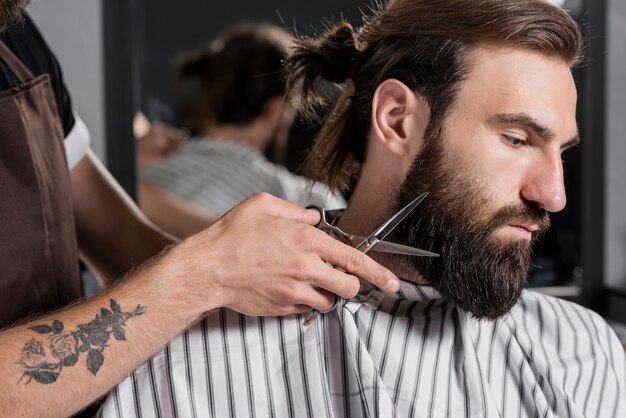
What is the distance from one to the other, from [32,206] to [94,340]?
40 cm

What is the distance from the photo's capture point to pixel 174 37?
300 cm

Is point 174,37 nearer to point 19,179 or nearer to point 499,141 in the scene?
point 19,179

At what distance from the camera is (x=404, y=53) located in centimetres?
173

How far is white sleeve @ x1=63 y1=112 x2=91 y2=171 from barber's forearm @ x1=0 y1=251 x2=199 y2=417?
640 mm

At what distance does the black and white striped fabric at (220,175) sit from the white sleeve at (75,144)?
102 cm

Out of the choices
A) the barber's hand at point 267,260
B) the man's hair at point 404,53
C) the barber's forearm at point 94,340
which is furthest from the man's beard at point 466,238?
the barber's forearm at point 94,340

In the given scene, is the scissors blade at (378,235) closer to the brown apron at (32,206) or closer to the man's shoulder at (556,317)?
the man's shoulder at (556,317)

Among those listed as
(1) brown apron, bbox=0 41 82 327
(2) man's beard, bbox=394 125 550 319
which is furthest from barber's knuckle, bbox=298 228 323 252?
(1) brown apron, bbox=0 41 82 327

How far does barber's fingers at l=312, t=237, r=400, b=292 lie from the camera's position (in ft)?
4.56

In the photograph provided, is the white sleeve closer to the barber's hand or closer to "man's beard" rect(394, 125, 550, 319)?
the barber's hand

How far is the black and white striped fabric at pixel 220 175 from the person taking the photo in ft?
10.3

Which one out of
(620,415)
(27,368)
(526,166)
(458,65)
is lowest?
(620,415)

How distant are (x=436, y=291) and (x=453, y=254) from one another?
5.4 inches

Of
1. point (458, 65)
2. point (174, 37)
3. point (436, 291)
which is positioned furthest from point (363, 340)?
point (174, 37)
